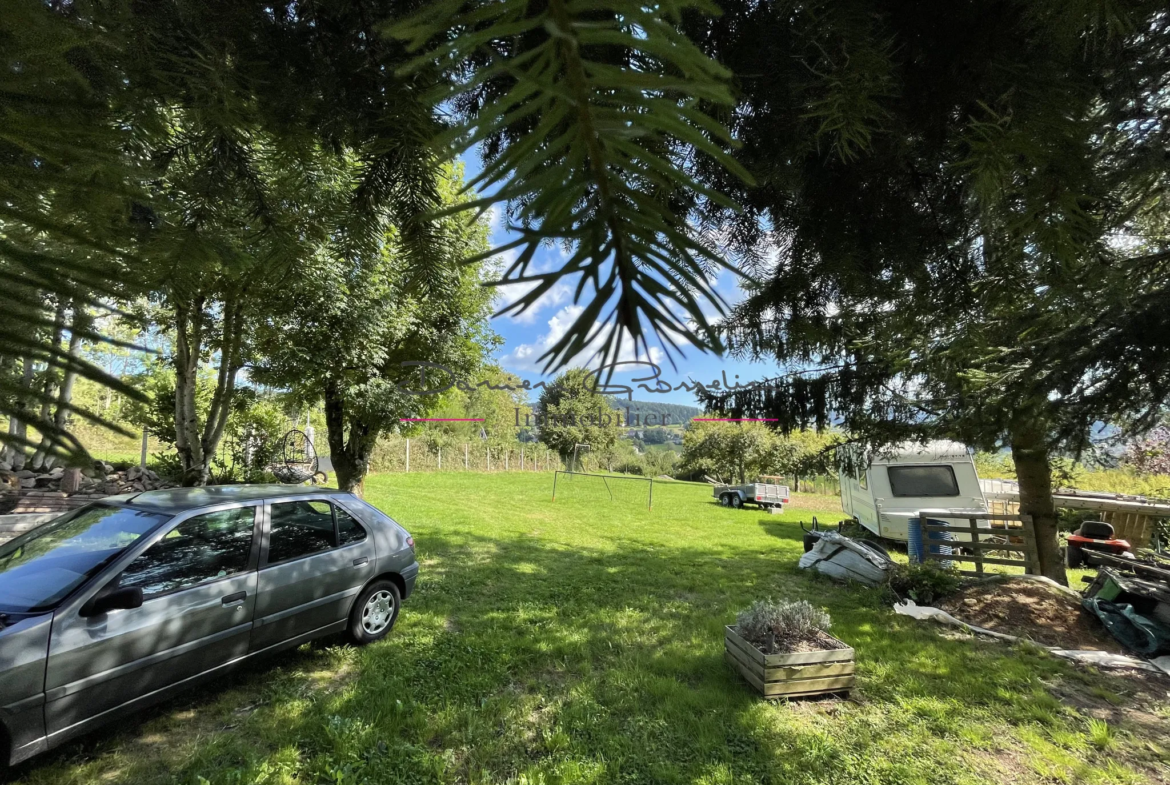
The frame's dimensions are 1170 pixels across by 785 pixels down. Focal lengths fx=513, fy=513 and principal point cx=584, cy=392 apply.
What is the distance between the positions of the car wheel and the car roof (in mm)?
989

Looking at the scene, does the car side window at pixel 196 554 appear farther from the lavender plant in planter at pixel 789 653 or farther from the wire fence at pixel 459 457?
the wire fence at pixel 459 457

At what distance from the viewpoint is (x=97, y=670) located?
2.70m

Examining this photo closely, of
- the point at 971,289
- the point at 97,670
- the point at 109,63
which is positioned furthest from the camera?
the point at 97,670

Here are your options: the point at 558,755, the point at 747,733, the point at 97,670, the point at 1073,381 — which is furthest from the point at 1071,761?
the point at 97,670

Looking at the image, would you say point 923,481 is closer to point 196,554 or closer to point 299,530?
point 299,530

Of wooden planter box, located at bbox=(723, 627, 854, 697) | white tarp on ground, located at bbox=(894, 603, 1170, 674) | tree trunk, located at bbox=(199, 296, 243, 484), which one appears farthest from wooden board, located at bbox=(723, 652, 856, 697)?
tree trunk, located at bbox=(199, 296, 243, 484)

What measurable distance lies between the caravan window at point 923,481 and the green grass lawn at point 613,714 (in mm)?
6007

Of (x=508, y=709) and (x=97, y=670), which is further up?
(x=97, y=670)

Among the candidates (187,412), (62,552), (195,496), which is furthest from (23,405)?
(187,412)

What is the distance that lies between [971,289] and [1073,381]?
1694 mm

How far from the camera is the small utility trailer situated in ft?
58.5

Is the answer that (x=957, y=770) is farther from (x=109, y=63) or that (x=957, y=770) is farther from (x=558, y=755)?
(x=109, y=63)

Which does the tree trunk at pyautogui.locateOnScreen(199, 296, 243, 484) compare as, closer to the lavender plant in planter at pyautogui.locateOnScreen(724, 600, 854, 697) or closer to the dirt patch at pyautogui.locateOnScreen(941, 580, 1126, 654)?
the lavender plant in planter at pyautogui.locateOnScreen(724, 600, 854, 697)

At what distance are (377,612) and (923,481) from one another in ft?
36.8
